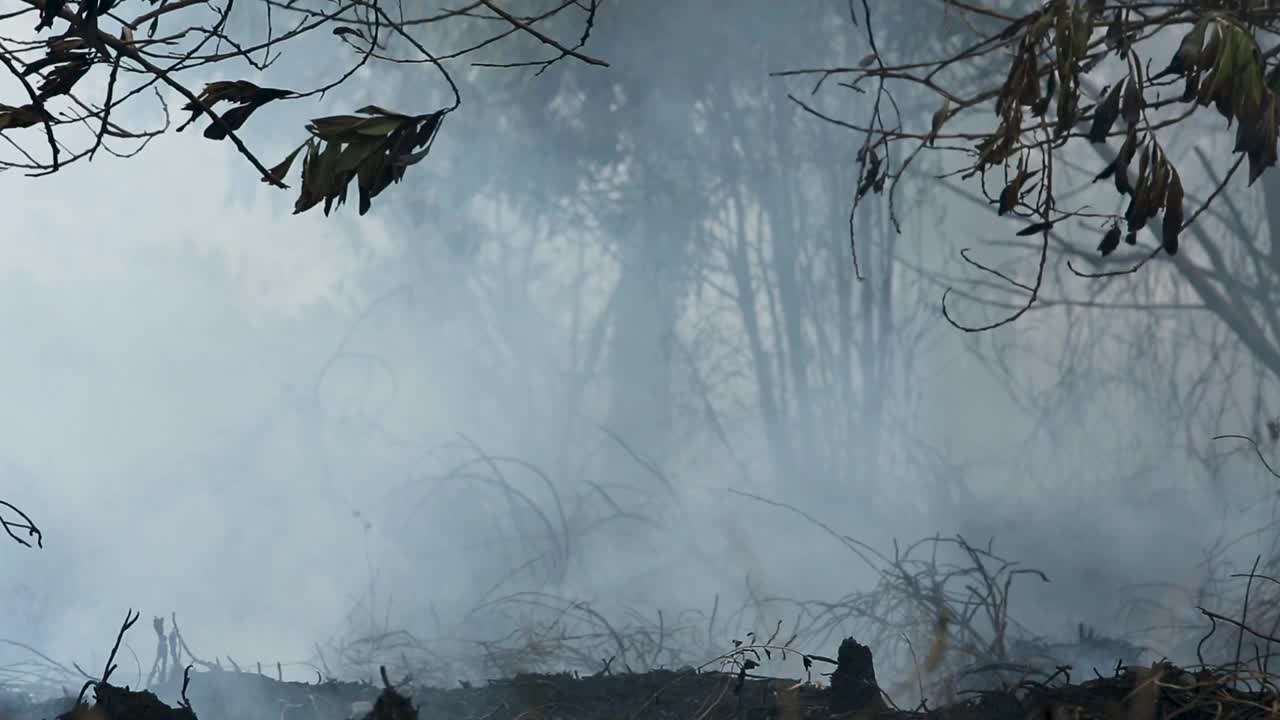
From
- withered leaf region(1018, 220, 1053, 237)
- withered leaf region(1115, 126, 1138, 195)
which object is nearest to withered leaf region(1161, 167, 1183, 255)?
withered leaf region(1115, 126, 1138, 195)

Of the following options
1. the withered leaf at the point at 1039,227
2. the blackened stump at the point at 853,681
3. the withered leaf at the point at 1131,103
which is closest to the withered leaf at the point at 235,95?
the withered leaf at the point at 1039,227

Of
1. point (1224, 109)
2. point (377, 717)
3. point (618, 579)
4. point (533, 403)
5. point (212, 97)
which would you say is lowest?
point (377, 717)

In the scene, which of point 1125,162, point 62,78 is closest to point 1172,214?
point 1125,162

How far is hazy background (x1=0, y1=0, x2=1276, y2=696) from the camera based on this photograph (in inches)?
268

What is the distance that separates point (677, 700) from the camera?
2508mm

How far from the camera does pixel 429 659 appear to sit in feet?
16.0

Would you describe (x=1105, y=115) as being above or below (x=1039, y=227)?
above

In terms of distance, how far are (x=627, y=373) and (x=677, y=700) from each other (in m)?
6.15

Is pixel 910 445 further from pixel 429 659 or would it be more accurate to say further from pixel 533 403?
pixel 429 659

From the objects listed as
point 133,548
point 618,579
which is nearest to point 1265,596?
point 618,579

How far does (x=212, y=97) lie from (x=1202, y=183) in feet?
22.9

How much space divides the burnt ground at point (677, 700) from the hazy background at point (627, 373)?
319 cm

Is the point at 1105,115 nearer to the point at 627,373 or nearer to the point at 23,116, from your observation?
the point at 23,116

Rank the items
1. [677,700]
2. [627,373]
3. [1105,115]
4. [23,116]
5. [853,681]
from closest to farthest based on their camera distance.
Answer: [23,116] < [1105,115] < [853,681] < [677,700] < [627,373]
